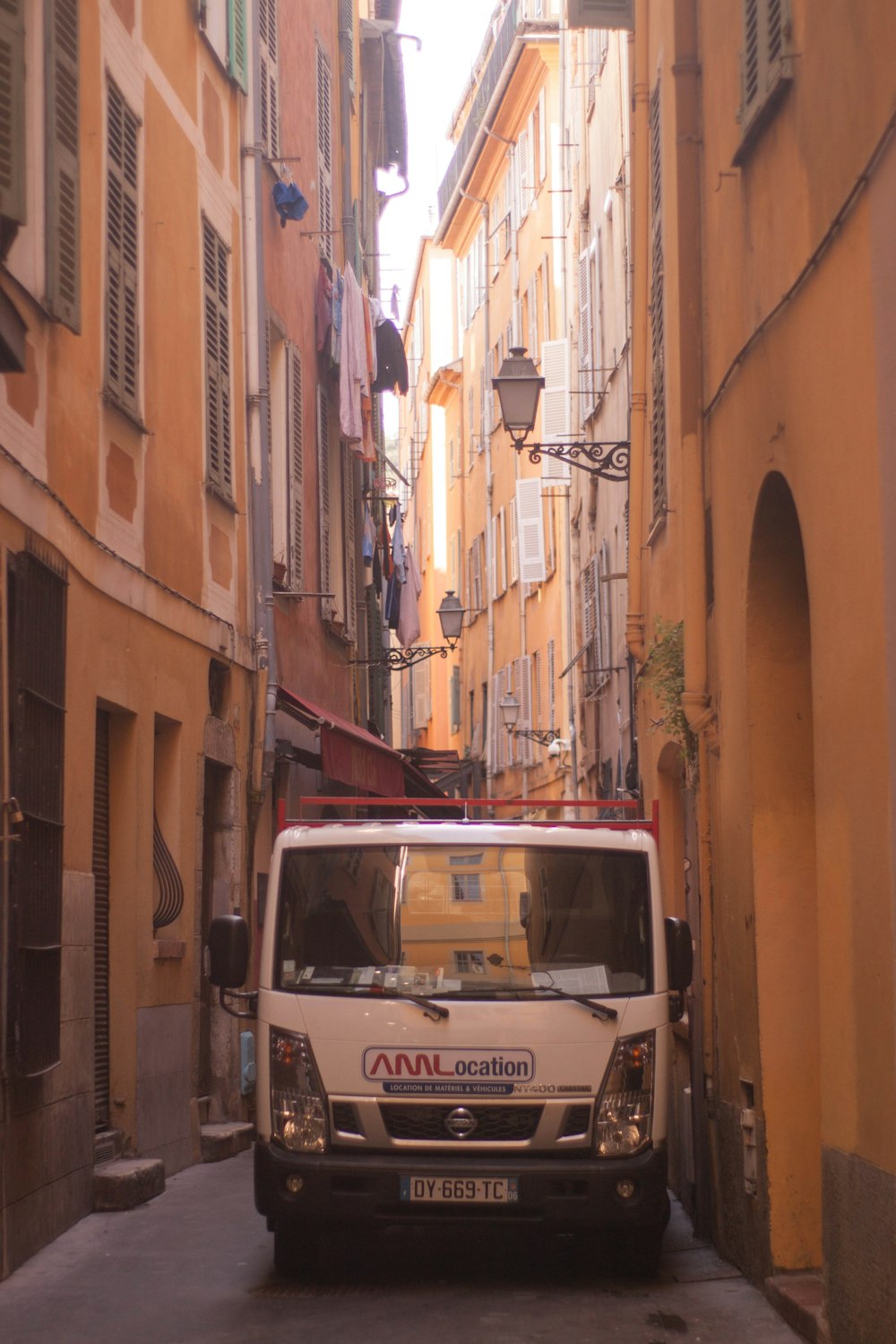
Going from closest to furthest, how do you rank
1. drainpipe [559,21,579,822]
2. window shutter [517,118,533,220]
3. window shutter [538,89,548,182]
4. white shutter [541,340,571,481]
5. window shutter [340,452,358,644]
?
window shutter [340,452,358,644] < drainpipe [559,21,579,822] < white shutter [541,340,571,481] < window shutter [538,89,548,182] < window shutter [517,118,533,220]

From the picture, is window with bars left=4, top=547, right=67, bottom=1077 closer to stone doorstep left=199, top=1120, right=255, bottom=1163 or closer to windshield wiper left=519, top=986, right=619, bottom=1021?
windshield wiper left=519, top=986, right=619, bottom=1021

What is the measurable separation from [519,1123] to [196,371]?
7172 millimetres

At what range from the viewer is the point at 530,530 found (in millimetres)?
32250

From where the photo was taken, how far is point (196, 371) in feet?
47.2

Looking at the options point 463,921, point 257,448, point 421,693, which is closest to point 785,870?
point 463,921

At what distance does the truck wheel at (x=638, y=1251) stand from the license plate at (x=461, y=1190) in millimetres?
684

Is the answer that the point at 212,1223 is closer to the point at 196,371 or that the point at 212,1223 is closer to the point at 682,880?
the point at 682,880

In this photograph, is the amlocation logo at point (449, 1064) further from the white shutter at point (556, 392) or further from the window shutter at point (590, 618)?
the white shutter at point (556, 392)

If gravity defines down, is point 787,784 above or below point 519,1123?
above

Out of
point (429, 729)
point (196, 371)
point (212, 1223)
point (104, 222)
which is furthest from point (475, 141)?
point (212, 1223)

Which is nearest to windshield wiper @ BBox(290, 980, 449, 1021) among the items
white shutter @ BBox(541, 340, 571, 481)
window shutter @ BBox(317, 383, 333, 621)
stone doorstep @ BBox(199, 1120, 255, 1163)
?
stone doorstep @ BBox(199, 1120, 255, 1163)

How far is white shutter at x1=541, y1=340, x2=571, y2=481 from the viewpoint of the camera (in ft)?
92.4

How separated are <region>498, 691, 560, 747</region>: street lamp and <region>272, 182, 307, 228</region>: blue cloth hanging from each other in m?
13.4

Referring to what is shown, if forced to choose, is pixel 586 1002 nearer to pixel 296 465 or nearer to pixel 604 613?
pixel 296 465
